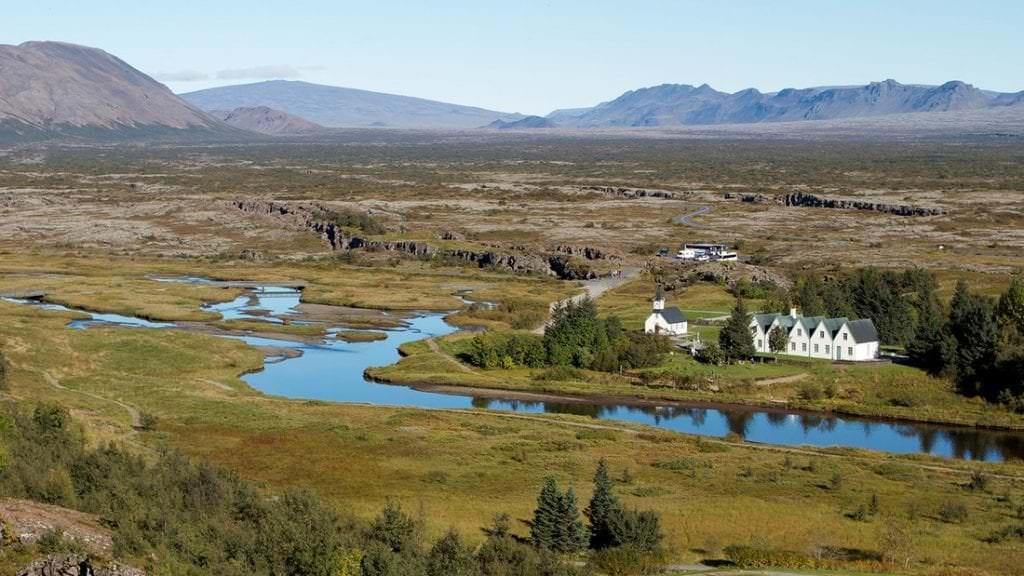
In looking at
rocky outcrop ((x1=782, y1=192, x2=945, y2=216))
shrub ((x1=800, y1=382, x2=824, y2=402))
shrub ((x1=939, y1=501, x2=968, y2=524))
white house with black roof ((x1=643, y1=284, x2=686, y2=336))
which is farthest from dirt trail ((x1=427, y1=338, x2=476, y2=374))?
rocky outcrop ((x1=782, y1=192, x2=945, y2=216))

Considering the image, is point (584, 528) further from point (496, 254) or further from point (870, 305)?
point (496, 254)

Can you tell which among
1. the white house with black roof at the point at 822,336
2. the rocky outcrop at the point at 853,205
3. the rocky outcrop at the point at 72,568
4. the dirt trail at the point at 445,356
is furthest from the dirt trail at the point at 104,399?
the rocky outcrop at the point at 853,205

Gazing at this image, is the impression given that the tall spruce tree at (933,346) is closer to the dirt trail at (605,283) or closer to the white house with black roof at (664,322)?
the white house with black roof at (664,322)

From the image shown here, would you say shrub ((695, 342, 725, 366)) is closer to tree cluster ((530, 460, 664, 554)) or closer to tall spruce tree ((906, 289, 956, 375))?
tall spruce tree ((906, 289, 956, 375))

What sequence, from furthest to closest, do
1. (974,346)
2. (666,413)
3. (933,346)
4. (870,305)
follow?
(870,305)
(933,346)
(974,346)
(666,413)

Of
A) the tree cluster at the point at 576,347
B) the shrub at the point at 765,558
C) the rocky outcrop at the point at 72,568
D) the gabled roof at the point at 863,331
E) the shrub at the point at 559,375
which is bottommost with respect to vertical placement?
the shrub at the point at 559,375

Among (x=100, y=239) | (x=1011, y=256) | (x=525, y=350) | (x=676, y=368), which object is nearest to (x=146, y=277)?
(x=100, y=239)

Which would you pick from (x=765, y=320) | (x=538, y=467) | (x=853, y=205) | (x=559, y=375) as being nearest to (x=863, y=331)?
(x=765, y=320)

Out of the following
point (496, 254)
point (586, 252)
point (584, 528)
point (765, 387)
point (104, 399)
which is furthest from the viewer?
point (586, 252)
